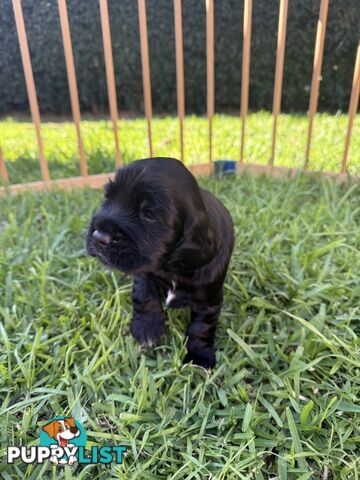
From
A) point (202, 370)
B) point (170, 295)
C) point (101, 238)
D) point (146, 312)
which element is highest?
point (101, 238)

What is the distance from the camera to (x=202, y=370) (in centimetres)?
158

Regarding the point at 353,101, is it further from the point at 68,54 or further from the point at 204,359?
the point at 204,359

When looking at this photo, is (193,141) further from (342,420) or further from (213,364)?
(342,420)

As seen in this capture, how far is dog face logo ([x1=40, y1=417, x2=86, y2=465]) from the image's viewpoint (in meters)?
1.27

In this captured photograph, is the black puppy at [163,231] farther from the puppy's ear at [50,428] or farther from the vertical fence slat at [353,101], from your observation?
the vertical fence slat at [353,101]

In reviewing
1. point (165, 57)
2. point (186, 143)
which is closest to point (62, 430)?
point (186, 143)

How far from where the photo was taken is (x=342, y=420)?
1386 mm

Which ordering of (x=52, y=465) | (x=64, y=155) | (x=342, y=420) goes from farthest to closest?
(x=64, y=155) → (x=342, y=420) → (x=52, y=465)

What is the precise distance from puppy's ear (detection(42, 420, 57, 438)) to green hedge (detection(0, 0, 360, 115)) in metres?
3.80

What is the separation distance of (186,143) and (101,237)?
9.91 ft

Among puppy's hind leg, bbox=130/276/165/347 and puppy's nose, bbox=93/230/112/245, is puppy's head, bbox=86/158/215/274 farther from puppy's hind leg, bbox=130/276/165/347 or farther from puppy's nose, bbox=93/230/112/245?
puppy's hind leg, bbox=130/276/165/347

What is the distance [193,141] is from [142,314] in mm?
2849

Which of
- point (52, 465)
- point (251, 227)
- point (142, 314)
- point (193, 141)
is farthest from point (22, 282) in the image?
point (193, 141)

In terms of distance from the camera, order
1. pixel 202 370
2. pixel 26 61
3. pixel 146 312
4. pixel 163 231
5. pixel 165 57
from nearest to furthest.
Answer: pixel 163 231 < pixel 202 370 < pixel 146 312 < pixel 26 61 < pixel 165 57
